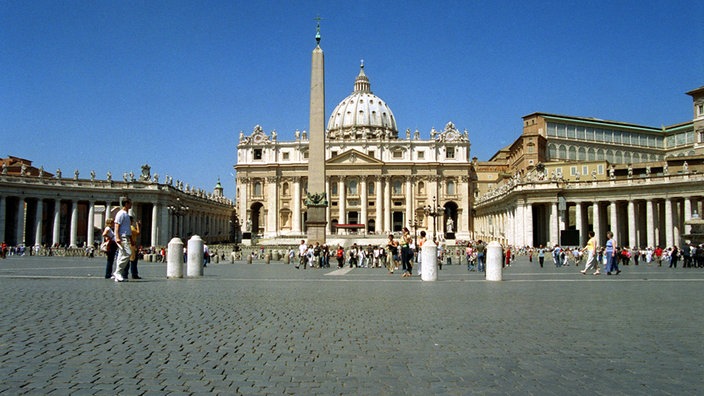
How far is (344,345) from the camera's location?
671 centimetres

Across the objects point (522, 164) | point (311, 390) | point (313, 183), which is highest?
point (522, 164)

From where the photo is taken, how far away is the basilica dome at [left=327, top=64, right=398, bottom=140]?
433 feet

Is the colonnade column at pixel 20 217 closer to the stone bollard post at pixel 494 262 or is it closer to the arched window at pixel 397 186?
the stone bollard post at pixel 494 262

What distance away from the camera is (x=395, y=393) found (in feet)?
15.7

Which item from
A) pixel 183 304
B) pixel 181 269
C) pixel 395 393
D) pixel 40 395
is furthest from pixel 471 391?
pixel 181 269

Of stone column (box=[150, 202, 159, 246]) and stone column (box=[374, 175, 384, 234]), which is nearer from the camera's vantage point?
stone column (box=[150, 202, 159, 246])

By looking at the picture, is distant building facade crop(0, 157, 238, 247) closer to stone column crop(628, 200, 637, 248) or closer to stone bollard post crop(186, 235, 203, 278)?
stone bollard post crop(186, 235, 203, 278)

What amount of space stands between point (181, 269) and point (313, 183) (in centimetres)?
2266

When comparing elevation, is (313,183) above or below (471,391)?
above

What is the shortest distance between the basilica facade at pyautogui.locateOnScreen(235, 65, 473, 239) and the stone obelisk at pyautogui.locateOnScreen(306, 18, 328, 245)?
184 ft

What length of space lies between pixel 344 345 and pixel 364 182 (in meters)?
91.8

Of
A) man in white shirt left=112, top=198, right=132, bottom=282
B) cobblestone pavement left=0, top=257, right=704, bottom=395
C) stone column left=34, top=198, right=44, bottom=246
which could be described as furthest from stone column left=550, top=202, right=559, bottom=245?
man in white shirt left=112, top=198, right=132, bottom=282

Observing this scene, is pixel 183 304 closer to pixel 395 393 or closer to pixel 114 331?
pixel 114 331

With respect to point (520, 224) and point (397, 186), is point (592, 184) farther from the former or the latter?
point (397, 186)
